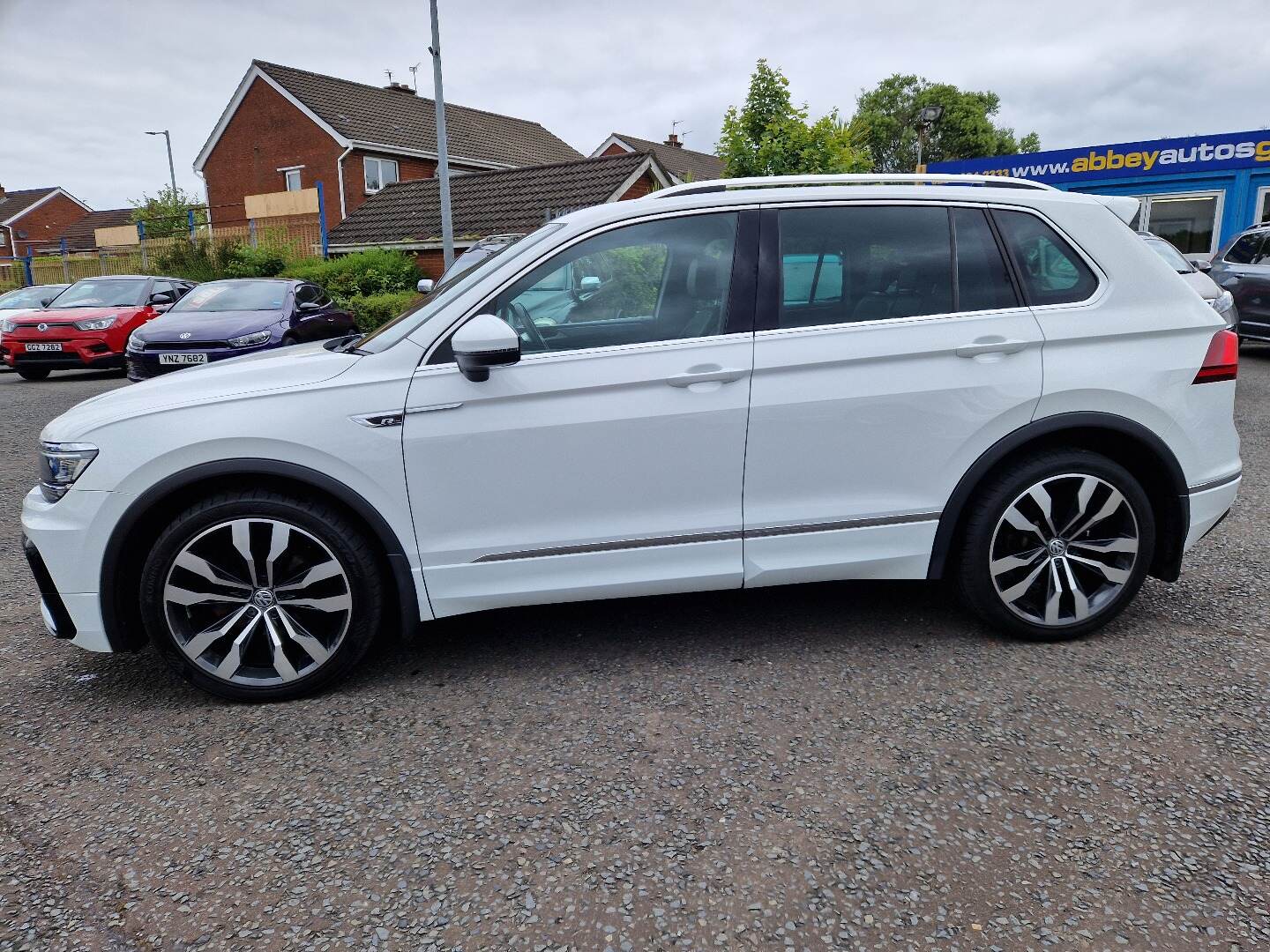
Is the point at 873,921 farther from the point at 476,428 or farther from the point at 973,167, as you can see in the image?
the point at 973,167

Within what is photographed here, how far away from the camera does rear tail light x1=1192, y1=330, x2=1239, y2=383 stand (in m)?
3.58

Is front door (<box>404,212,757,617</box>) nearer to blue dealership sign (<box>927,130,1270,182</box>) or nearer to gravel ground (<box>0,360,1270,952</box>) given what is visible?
gravel ground (<box>0,360,1270,952</box>)

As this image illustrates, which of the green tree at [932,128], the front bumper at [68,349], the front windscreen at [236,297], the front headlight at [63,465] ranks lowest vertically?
Result: the front bumper at [68,349]

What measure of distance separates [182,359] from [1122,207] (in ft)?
33.2

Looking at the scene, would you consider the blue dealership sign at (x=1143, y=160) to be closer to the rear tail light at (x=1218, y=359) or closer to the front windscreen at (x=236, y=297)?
the front windscreen at (x=236, y=297)

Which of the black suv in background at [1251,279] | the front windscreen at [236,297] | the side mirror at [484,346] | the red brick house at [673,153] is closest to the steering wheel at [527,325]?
the side mirror at [484,346]

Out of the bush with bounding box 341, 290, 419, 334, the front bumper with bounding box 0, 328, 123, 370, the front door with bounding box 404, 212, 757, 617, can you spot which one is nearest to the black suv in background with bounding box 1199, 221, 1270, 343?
the front door with bounding box 404, 212, 757, 617

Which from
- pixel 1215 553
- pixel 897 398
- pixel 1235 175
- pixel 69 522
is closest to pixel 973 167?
pixel 1235 175

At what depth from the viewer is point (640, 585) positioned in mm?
3412

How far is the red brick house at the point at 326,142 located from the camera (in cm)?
3344

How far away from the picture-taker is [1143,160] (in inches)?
783

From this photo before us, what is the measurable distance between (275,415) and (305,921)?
5.43 feet

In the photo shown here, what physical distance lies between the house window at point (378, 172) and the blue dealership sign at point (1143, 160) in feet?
69.7

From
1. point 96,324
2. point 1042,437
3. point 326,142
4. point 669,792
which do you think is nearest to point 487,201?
point 326,142
